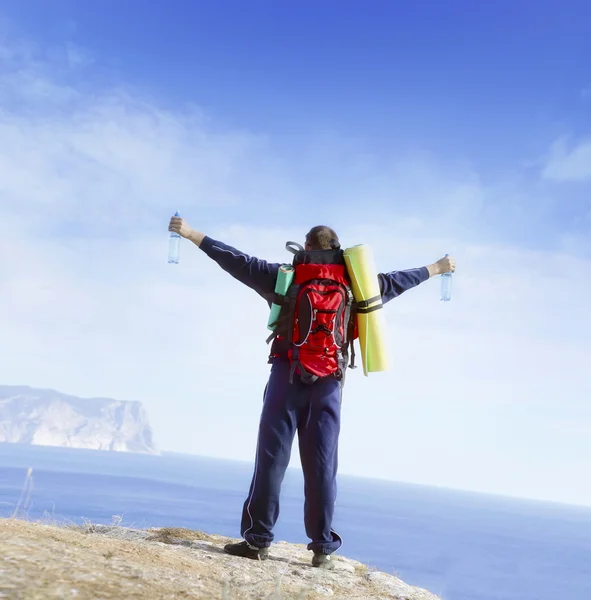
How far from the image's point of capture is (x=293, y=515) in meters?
165

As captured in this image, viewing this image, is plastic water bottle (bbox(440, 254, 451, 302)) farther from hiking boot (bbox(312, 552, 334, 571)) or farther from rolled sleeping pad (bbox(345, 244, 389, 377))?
hiking boot (bbox(312, 552, 334, 571))

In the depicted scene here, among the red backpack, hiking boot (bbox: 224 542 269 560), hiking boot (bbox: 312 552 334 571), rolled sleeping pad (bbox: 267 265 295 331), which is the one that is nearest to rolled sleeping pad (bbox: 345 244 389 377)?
the red backpack

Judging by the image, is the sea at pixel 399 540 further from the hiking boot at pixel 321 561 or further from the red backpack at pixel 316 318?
the red backpack at pixel 316 318

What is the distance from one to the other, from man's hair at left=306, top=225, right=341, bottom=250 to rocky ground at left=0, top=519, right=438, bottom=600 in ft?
10.0

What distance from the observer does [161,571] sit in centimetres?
409

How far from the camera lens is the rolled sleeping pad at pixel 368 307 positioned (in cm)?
632

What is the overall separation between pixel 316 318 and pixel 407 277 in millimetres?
1384

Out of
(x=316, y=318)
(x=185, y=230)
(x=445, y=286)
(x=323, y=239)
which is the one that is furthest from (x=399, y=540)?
(x=185, y=230)

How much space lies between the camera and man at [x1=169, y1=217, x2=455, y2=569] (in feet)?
19.3

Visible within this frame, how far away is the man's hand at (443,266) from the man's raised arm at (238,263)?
193cm

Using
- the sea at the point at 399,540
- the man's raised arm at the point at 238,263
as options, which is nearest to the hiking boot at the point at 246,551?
the man's raised arm at the point at 238,263

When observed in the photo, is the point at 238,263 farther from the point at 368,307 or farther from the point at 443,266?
the point at 443,266

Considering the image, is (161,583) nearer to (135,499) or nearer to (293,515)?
(135,499)

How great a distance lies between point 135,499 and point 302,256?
145 meters
